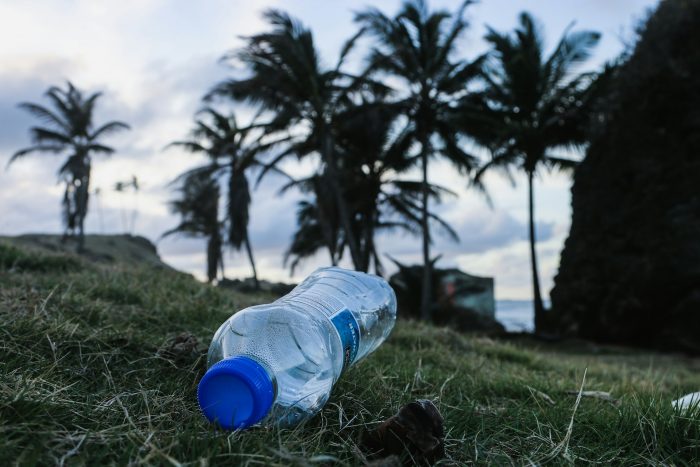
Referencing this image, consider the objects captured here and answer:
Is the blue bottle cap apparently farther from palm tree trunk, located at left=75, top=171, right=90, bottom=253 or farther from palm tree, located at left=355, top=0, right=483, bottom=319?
palm tree trunk, located at left=75, top=171, right=90, bottom=253

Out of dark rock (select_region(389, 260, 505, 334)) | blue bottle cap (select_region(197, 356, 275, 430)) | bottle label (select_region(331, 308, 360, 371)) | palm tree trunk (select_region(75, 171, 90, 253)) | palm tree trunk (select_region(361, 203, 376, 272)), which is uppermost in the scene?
palm tree trunk (select_region(75, 171, 90, 253))

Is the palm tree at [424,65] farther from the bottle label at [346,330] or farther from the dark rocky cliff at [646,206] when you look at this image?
the bottle label at [346,330]

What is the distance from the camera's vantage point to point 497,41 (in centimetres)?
2267

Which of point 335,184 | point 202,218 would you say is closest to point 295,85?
point 335,184

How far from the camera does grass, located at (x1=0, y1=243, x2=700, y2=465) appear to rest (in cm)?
131

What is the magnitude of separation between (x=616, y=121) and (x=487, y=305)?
1000cm

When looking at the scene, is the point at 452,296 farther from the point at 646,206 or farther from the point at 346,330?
the point at 346,330

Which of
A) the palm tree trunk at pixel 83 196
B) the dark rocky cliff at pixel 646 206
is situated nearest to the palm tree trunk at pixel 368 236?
the dark rocky cliff at pixel 646 206

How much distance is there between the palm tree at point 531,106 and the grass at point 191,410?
19.0 meters

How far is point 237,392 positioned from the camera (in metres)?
1.44

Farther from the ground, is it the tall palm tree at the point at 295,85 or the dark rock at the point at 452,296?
the tall palm tree at the point at 295,85

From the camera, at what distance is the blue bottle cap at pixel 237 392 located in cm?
142

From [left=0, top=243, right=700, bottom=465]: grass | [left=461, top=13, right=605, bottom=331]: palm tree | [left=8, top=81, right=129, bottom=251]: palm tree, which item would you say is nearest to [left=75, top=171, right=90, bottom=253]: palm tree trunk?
[left=8, top=81, right=129, bottom=251]: palm tree

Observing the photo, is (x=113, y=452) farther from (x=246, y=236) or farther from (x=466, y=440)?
(x=246, y=236)
